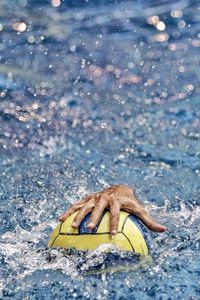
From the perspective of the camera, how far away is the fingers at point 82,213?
11.0ft

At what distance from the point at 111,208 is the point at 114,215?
47 mm

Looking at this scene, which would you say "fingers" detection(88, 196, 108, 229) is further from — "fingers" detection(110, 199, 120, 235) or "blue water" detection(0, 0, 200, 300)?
"blue water" detection(0, 0, 200, 300)

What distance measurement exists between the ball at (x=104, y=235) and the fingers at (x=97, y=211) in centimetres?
4

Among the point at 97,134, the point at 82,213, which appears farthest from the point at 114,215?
the point at 97,134

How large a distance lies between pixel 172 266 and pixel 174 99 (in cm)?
481

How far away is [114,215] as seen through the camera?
11.0 feet

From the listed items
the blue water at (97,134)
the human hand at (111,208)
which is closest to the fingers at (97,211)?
the human hand at (111,208)

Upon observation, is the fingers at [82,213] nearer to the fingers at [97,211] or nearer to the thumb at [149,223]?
the fingers at [97,211]

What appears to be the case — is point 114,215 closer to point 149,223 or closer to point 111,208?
point 111,208

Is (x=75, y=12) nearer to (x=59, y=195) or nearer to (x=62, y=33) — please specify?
(x=62, y=33)

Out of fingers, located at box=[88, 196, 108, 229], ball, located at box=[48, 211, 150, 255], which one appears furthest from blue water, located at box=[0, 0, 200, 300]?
fingers, located at box=[88, 196, 108, 229]

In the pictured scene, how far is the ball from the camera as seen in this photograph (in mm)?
3311

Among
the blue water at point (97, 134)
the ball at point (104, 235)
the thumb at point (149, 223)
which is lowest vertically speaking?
the ball at point (104, 235)

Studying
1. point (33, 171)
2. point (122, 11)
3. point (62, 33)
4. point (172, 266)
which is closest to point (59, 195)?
point (33, 171)
